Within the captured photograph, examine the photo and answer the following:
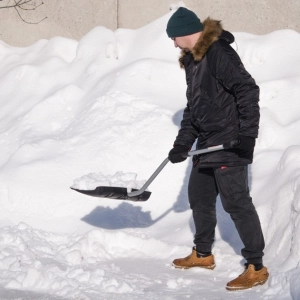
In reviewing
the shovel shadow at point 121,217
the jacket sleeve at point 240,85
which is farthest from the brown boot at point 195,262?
the jacket sleeve at point 240,85

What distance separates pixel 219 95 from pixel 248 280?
1.24 metres

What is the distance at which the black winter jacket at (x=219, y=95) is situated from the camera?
4.74m

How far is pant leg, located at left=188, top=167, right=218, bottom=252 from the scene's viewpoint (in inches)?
206

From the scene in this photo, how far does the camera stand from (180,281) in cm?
508

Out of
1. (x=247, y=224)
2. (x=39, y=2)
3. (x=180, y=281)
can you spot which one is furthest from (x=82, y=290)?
(x=39, y=2)

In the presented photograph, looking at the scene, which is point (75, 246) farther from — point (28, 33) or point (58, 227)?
point (28, 33)

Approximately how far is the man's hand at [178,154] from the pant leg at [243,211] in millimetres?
330

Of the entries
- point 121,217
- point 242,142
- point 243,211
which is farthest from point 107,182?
point 242,142

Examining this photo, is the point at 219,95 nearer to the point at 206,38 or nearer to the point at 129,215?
the point at 206,38

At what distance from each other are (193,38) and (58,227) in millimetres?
2219

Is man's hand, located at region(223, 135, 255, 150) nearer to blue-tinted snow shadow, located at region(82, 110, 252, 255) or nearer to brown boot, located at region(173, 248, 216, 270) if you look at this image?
brown boot, located at region(173, 248, 216, 270)

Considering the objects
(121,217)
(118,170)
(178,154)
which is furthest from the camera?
(118,170)

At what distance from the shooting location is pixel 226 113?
4.91m

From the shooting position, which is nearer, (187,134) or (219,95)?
(219,95)
